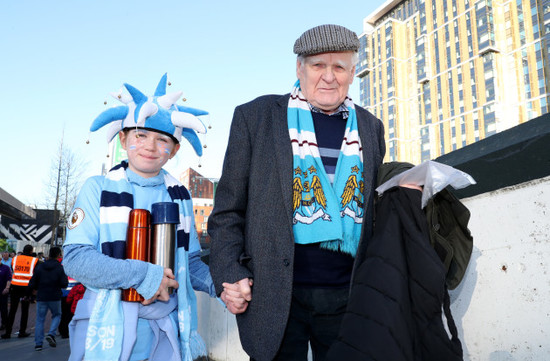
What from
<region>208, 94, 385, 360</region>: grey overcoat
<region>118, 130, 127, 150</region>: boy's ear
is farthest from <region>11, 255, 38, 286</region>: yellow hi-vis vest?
<region>208, 94, 385, 360</region>: grey overcoat

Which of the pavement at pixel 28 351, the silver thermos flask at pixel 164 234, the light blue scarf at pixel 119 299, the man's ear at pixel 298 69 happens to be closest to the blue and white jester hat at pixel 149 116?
the light blue scarf at pixel 119 299

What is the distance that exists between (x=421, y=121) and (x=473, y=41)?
15.8 m

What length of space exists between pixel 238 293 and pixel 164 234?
0.54 m

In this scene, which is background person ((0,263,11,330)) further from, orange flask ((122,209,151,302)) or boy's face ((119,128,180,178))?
orange flask ((122,209,151,302))

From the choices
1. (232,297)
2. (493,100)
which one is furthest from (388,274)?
(493,100)

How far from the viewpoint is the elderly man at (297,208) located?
5.68 ft

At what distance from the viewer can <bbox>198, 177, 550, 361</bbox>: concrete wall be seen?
201 centimetres

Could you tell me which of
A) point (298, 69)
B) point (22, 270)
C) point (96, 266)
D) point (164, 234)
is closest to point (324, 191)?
point (298, 69)

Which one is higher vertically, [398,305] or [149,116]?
[149,116]

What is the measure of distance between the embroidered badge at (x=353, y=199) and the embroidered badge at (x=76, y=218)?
3.95 feet

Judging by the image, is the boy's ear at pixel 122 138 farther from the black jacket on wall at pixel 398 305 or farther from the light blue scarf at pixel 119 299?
the black jacket on wall at pixel 398 305

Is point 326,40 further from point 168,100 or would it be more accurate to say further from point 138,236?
point 138,236

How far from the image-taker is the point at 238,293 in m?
1.73

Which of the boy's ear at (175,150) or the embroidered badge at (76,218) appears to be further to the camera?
the boy's ear at (175,150)
